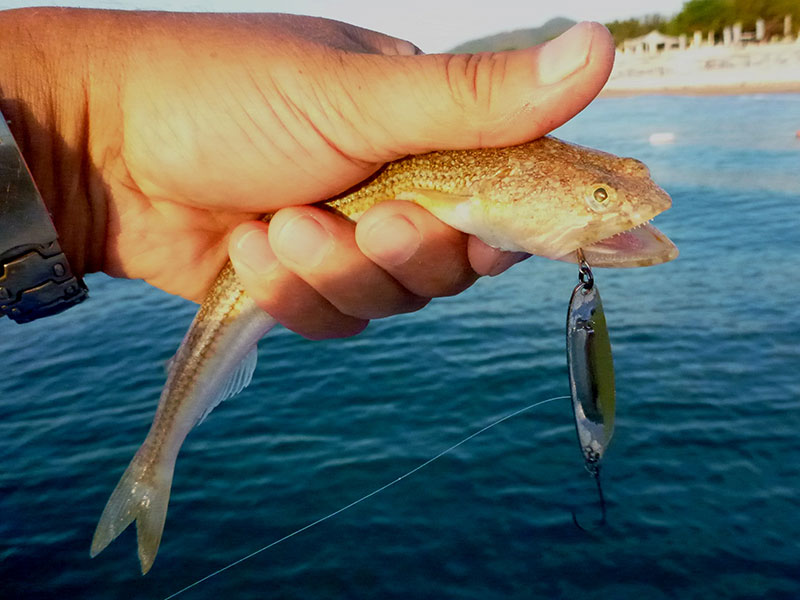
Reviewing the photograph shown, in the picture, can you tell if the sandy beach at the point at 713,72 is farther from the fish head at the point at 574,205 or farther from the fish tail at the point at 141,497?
the fish tail at the point at 141,497

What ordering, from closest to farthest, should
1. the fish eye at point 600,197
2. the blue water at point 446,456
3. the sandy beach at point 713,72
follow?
the fish eye at point 600,197, the blue water at point 446,456, the sandy beach at point 713,72

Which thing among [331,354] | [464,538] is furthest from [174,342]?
[464,538]

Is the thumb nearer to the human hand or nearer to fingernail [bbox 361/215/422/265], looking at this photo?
the human hand

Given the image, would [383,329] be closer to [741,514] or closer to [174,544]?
[174,544]

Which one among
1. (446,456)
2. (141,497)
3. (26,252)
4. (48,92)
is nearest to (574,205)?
(26,252)

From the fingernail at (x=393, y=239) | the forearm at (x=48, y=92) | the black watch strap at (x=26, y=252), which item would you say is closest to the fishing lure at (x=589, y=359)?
the fingernail at (x=393, y=239)

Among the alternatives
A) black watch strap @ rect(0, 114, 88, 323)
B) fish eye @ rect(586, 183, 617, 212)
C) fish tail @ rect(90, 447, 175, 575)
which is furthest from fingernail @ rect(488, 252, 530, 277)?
black watch strap @ rect(0, 114, 88, 323)

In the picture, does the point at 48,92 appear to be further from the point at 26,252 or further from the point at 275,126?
the point at 275,126
